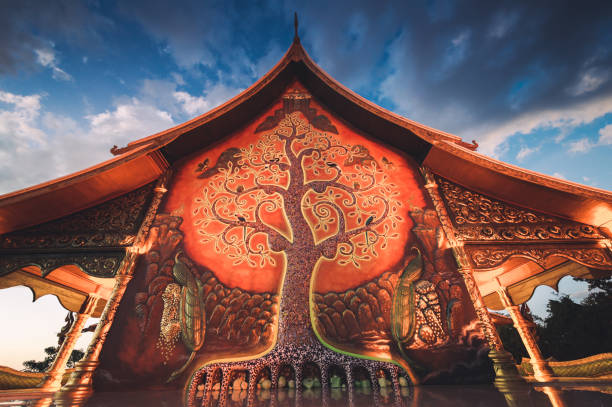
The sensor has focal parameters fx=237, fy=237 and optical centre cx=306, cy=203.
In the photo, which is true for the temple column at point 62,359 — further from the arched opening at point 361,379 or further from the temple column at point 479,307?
the temple column at point 479,307

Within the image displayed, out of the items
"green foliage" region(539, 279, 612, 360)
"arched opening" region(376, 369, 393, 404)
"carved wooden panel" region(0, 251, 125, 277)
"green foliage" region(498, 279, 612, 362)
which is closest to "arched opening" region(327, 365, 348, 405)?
"arched opening" region(376, 369, 393, 404)


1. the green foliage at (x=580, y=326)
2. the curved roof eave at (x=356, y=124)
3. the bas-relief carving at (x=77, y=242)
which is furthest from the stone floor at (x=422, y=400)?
the green foliage at (x=580, y=326)

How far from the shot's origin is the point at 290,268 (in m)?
3.21

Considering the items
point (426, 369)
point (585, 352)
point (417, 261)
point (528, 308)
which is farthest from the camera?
point (585, 352)

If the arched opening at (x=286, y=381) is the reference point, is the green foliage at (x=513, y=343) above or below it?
above

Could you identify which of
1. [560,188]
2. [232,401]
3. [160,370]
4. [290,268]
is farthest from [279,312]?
[560,188]

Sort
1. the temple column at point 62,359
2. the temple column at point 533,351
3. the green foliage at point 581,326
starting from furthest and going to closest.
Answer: the green foliage at point 581,326 < the temple column at point 62,359 < the temple column at point 533,351

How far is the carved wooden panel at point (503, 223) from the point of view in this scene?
125 inches

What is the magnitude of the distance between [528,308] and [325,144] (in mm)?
6273

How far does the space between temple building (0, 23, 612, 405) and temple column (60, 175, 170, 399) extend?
0.02 metres

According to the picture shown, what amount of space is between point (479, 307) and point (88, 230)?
506 centimetres

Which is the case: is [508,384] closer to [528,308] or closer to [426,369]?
[426,369]

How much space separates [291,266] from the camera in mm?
3225

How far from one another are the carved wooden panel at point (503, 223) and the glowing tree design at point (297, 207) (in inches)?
33.8
